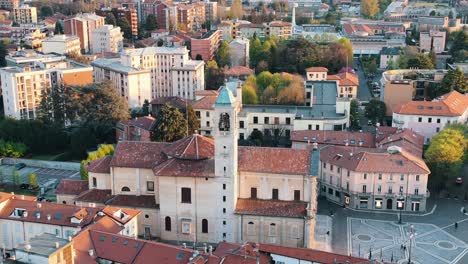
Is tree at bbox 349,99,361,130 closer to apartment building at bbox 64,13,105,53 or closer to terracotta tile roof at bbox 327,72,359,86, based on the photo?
terracotta tile roof at bbox 327,72,359,86

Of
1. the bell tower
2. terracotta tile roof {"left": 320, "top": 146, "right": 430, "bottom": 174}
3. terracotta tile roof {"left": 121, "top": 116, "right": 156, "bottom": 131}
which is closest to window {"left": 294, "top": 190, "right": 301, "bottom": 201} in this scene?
the bell tower

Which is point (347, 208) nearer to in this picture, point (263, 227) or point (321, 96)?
point (263, 227)

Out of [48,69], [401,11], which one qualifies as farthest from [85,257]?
[401,11]

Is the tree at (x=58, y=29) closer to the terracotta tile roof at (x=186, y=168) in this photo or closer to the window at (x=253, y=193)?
the terracotta tile roof at (x=186, y=168)

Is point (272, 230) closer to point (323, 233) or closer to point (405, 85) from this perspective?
point (323, 233)

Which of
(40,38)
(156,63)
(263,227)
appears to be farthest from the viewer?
(40,38)

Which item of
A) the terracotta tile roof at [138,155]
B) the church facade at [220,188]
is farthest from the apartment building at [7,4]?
the church facade at [220,188]

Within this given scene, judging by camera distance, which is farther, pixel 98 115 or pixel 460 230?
pixel 98 115
